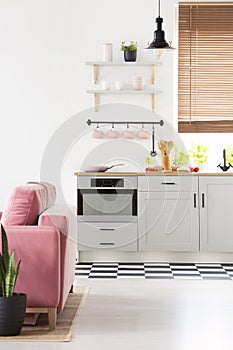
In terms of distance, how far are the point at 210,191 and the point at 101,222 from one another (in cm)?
105

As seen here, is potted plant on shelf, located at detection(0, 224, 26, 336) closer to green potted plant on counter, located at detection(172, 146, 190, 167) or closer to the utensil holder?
the utensil holder

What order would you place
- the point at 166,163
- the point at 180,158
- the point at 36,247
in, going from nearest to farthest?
the point at 36,247, the point at 166,163, the point at 180,158

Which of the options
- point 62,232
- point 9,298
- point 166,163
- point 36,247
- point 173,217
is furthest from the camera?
point 166,163

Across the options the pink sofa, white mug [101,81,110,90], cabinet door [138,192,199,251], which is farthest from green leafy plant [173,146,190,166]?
the pink sofa

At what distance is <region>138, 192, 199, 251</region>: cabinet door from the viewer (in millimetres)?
7180

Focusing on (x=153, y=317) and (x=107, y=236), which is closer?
(x=153, y=317)

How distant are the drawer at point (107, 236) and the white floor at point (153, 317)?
2.48 feet

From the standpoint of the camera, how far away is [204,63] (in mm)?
7652

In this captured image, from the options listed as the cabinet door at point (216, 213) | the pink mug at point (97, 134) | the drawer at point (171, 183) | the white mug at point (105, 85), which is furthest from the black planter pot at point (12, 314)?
the white mug at point (105, 85)

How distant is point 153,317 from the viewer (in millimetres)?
4988

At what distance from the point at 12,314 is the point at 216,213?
10.7ft

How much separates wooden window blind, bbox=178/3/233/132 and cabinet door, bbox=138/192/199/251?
32.6 inches

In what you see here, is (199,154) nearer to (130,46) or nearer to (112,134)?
(112,134)

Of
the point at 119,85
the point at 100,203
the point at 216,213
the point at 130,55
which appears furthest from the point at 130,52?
the point at 216,213
